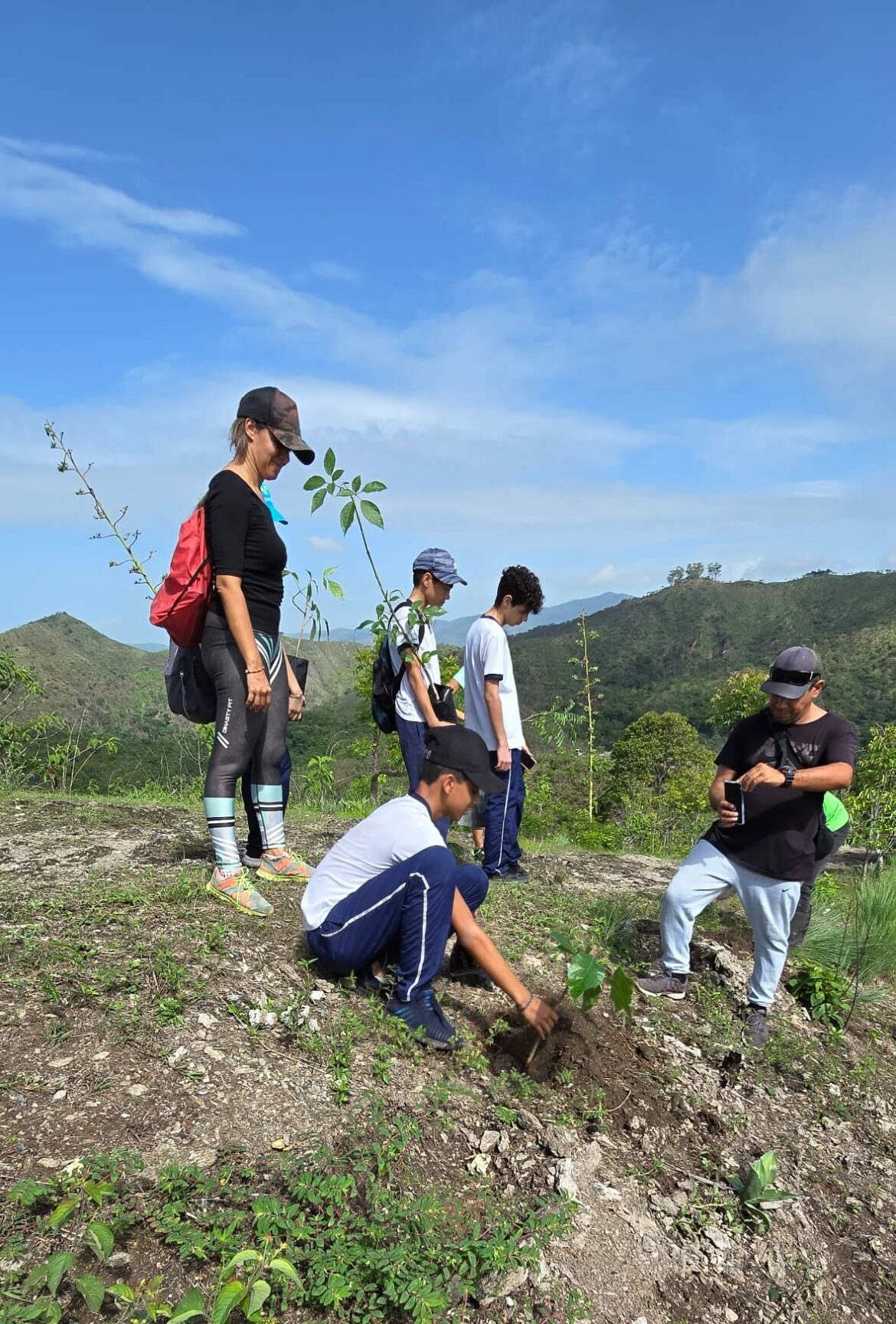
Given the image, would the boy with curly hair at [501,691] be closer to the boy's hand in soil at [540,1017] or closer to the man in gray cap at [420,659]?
the man in gray cap at [420,659]

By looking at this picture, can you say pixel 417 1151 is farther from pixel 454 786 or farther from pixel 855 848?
pixel 855 848

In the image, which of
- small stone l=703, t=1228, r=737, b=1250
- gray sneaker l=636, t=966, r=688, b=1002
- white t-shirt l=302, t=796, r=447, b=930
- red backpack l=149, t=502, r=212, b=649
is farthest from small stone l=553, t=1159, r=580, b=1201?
red backpack l=149, t=502, r=212, b=649

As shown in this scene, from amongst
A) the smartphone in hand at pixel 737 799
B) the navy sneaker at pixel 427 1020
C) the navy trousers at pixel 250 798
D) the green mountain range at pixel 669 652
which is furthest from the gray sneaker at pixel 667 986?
the green mountain range at pixel 669 652

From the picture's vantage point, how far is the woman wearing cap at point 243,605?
3316mm

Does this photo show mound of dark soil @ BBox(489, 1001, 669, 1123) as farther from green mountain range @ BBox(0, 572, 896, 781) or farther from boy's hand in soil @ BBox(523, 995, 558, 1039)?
green mountain range @ BBox(0, 572, 896, 781)

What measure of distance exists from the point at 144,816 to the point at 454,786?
12.4ft

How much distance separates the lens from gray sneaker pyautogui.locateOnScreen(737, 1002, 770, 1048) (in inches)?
140

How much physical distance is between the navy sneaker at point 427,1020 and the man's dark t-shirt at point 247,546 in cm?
167

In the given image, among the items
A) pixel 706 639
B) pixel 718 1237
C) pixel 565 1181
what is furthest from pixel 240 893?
pixel 706 639

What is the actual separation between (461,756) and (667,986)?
1735mm

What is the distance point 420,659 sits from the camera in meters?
3.91

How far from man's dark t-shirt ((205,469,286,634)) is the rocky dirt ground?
4.46 feet

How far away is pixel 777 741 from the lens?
355 cm

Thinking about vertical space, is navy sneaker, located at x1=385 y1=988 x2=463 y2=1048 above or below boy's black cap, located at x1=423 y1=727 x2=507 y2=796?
below
